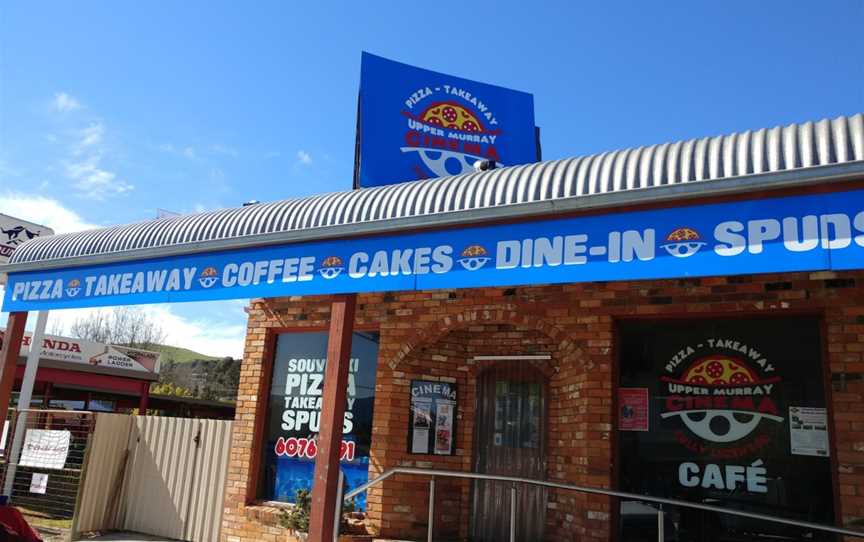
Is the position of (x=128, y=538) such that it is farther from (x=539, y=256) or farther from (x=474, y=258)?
(x=539, y=256)

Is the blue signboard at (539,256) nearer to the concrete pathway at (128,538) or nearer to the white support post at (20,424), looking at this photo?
the concrete pathway at (128,538)

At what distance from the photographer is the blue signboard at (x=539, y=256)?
4.75 m

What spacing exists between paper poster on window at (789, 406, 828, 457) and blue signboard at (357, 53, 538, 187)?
6.47 m

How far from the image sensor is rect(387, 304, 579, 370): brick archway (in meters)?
7.79

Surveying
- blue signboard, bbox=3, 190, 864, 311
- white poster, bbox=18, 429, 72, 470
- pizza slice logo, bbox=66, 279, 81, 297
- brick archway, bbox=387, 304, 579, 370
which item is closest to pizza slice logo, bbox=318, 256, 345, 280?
blue signboard, bbox=3, 190, 864, 311

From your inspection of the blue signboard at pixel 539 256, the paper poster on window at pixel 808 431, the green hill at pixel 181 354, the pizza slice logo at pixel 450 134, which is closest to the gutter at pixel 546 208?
the blue signboard at pixel 539 256

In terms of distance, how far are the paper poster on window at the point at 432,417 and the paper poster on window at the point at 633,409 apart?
2092 mm

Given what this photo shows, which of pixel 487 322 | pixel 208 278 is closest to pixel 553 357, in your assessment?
pixel 487 322

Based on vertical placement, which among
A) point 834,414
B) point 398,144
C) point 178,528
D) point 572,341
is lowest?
point 178,528

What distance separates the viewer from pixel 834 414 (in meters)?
6.29

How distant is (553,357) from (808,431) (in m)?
2.60

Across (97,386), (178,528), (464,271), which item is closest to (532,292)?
(464,271)

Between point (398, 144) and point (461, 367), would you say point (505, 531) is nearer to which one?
point (461, 367)

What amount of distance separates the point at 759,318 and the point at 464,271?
9.40 ft
